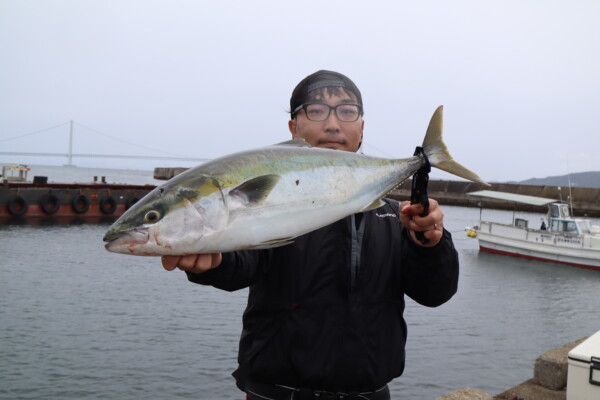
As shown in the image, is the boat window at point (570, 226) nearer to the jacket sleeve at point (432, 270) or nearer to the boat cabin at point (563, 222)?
the boat cabin at point (563, 222)

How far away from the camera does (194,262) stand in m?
2.56

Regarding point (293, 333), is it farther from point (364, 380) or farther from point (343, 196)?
point (343, 196)

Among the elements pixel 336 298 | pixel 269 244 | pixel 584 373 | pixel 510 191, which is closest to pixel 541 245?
pixel 584 373

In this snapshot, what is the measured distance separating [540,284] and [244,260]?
27284 mm

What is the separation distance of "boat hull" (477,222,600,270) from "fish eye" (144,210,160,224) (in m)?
32.0

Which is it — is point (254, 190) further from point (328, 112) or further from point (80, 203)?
point (80, 203)

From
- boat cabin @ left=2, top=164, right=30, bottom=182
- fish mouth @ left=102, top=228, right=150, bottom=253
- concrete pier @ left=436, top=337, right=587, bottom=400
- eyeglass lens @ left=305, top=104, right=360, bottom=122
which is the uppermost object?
boat cabin @ left=2, top=164, right=30, bottom=182

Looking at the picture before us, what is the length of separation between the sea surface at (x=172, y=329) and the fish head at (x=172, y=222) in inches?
396

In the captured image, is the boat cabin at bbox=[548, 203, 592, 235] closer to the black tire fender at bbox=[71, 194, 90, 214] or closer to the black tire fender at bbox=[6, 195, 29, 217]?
the black tire fender at bbox=[71, 194, 90, 214]

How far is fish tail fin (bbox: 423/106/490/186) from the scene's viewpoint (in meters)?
3.06

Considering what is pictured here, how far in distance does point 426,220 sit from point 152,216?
4.94 ft

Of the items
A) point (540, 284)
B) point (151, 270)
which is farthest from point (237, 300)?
point (540, 284)

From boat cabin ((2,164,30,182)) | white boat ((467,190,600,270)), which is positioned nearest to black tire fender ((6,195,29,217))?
boat cabin ((2,164,30,182))

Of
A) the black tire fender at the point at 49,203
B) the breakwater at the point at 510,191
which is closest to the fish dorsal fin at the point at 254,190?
the black tire fender at the point at 49,203
